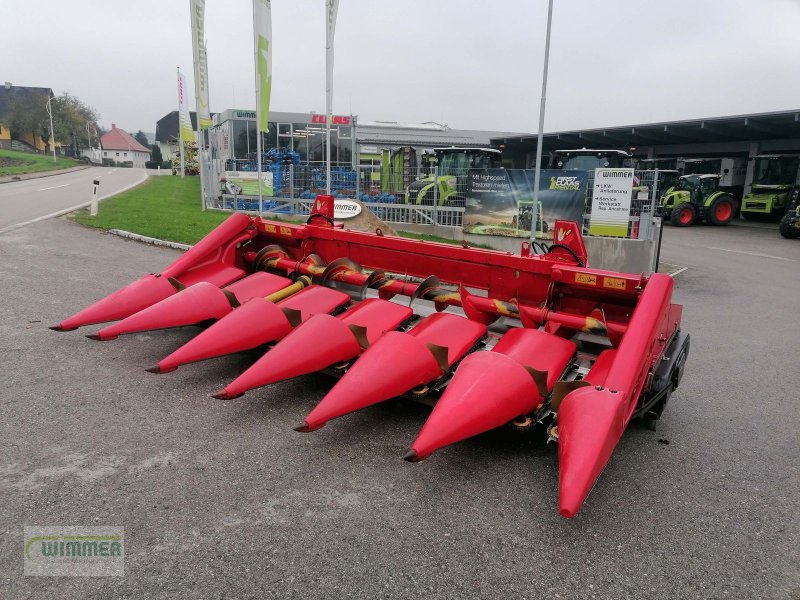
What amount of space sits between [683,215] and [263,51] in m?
19.8

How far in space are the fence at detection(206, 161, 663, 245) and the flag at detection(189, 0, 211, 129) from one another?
1.88 metres

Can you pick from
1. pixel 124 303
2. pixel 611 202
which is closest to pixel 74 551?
pixel 124 303

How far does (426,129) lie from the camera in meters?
47.2

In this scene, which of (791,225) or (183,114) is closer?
(791,225)

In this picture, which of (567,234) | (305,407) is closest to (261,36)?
(567,234)

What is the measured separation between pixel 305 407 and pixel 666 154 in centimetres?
3444

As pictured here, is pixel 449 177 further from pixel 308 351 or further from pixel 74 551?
pixel 74 551

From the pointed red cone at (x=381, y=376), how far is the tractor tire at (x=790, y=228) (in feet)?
71.3

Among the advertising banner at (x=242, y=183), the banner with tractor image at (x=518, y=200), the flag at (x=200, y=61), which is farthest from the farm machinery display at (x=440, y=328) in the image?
the advertising banner at (x=242, y=183)

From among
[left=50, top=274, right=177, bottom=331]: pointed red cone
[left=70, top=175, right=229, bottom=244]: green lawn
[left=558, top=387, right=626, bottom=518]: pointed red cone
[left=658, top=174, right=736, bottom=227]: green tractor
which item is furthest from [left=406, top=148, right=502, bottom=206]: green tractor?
[left=558, top=387, right=626, bottom=518]: pointed red cone

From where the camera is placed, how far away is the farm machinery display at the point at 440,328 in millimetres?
2834

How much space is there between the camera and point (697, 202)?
2448 centimetres

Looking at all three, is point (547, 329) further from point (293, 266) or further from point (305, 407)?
point (293, 266)

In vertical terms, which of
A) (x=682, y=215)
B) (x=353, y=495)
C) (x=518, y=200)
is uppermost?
(x=518, y=200)
